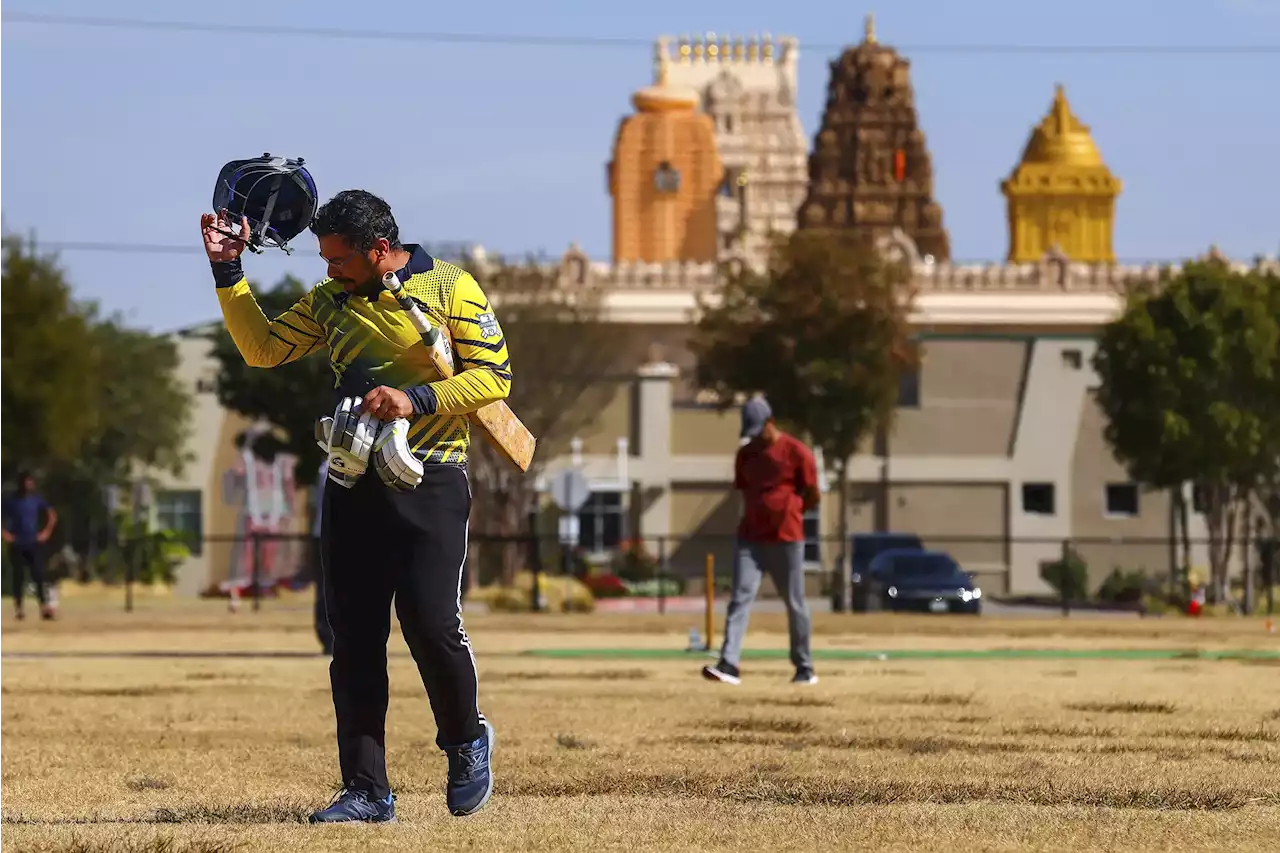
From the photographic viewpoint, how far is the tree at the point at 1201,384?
160 feet

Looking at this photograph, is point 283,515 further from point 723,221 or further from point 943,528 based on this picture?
point 723,221

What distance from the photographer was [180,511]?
75312 mm

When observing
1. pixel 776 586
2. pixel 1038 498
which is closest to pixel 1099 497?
pixel 1038 498

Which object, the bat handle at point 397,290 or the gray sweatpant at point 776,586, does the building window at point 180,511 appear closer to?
the gray sweatpant at point 776,586

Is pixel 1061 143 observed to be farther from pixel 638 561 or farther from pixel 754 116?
pixel 638 561

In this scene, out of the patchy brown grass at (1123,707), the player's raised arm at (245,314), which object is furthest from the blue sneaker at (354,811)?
the patchy brown grass at (1123,707)

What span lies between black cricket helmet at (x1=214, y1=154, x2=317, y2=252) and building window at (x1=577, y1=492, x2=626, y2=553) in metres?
59.0

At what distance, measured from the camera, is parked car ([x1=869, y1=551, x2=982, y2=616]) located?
43344 mm

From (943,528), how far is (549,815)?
60833 mm

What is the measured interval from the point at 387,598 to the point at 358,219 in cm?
112

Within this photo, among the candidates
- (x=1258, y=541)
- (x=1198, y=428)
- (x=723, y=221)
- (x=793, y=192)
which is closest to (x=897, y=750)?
(x=1258, y=541)

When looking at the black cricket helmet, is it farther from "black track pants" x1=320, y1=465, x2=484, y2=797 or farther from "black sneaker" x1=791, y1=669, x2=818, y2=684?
"black sneaker" x1=791, y1=669, x2=818, y2=684

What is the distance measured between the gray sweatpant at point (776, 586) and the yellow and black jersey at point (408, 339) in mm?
8790

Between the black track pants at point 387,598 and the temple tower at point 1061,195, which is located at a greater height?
the temple tower at point 1061,195
